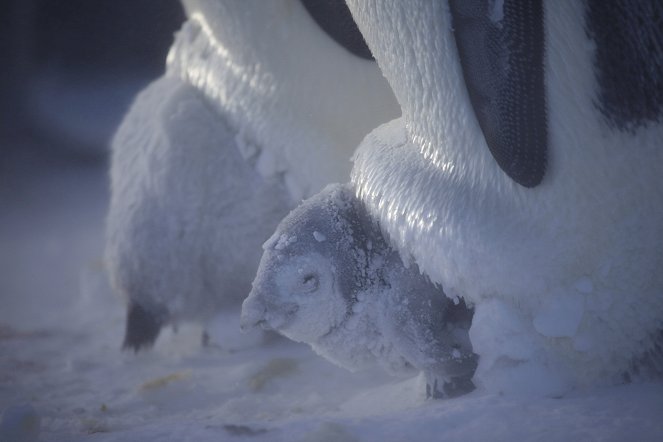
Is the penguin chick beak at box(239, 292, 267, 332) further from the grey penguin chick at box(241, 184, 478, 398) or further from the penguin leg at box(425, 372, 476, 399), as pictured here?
the penguin leg at box(425, 372, 476, 399)

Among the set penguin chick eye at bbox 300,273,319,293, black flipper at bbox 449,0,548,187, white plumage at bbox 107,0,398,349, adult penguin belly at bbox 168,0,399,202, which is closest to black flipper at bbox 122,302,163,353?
white plumage at bbox 107,0,398,349

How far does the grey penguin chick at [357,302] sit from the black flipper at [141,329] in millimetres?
326

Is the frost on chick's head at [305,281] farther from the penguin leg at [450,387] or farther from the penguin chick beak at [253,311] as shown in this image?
the penguin leg at [450,387]

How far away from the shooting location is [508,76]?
49 centimetres

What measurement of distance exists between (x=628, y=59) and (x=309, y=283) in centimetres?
32

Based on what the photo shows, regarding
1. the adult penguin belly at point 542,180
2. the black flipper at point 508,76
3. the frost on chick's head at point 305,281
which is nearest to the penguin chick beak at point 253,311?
the frost on chick's head at point 305,281

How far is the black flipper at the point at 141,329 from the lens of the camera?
34.3 inches

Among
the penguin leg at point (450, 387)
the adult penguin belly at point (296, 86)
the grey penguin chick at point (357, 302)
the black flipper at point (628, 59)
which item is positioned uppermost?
the adult penguin belly at point (296, 86)

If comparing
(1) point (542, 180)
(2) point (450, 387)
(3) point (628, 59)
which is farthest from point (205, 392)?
(3) point (628, 59)

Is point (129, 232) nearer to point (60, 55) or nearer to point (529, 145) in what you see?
point (529, 145)

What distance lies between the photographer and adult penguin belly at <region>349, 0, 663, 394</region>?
0.48m

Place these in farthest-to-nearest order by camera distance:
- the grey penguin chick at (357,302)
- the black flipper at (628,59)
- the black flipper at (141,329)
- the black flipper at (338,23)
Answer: the black flipper at (141,329), the black flipper at (338,23), the grey penguin chick at (357,302), the black flipper at (628,59)

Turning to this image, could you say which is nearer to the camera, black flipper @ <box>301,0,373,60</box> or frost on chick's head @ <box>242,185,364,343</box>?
frost on chick's head @ <box>242,185,364,343</box>

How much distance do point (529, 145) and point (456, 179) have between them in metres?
0.08
